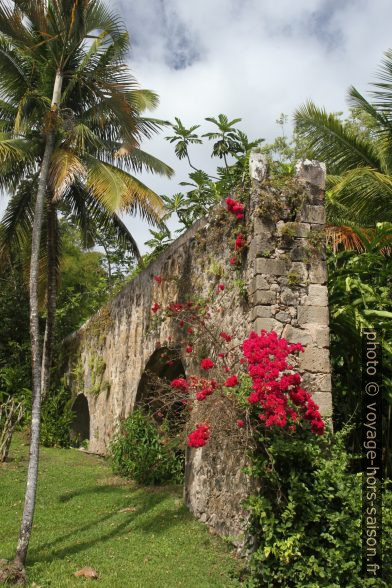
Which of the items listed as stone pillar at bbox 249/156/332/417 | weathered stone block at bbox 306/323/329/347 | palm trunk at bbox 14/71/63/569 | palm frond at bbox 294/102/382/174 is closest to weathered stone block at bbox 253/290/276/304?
stone pillar at bbox 249/156/332/417

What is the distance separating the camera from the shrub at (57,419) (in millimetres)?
12445

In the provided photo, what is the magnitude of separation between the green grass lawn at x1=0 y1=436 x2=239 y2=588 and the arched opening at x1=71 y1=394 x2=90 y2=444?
5.14 metres

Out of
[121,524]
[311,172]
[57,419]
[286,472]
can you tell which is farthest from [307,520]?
[57,419]

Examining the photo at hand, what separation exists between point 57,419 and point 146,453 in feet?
17.9

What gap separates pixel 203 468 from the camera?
628 centimetres

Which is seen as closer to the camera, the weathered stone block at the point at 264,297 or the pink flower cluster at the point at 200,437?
the pink flower cluster at the point at 200,437

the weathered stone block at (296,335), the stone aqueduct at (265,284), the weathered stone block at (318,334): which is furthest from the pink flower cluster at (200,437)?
the weathered stone block at (318,334)

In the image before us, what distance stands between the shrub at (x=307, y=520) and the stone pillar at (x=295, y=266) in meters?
0.72

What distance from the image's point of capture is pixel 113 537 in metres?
5.75

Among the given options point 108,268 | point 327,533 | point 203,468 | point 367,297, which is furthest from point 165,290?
point 108,268

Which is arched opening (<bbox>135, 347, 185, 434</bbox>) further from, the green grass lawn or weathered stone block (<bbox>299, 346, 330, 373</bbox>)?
weathered stone block (<bbox>299, 346, 330, 373</bbox>)

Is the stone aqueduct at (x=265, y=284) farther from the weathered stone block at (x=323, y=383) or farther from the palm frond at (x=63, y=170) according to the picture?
the palm frond at (x=63, y=170)

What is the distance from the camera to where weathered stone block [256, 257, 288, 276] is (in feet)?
17.8

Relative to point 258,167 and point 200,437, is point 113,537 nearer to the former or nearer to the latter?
point 200,437
